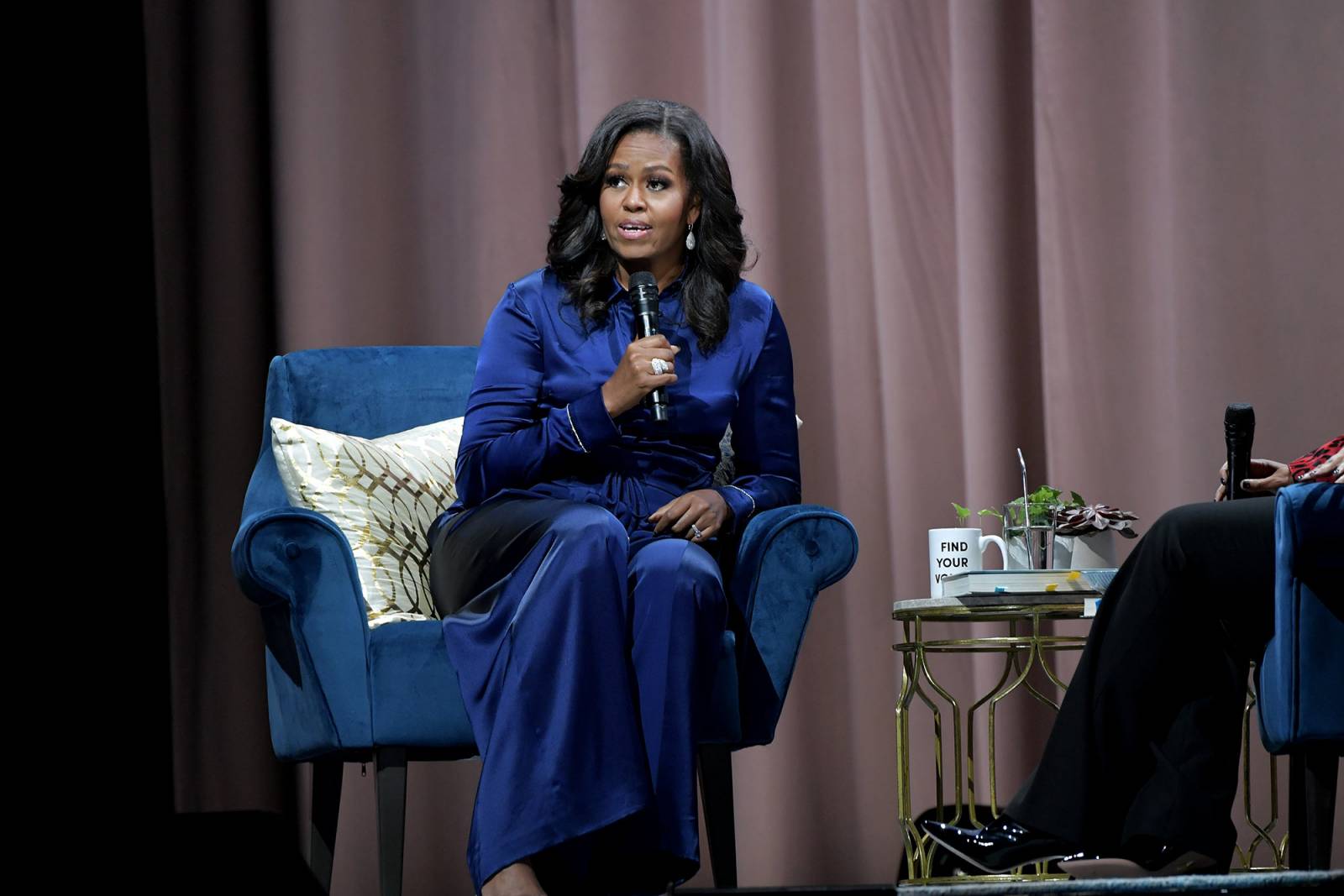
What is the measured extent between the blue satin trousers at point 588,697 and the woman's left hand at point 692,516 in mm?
157

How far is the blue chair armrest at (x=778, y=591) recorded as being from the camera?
82.9 inches

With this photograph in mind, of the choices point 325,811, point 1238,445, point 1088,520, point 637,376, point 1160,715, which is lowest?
point 325,811

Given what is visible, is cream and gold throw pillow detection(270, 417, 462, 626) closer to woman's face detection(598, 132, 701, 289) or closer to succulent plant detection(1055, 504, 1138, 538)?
woman's face detection(598, 132, 701, 289)

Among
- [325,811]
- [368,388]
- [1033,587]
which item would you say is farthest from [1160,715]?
[368,388]

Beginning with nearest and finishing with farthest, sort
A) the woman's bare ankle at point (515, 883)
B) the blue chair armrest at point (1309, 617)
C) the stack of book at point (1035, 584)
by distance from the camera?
the woman's bare ankle at point (515, 883) < the blue chair armrest at point (1309, 617) < the stack of book at point (1035, 584)

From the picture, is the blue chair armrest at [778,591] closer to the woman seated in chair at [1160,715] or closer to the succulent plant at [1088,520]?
the woman seated in chair at [1160,715]

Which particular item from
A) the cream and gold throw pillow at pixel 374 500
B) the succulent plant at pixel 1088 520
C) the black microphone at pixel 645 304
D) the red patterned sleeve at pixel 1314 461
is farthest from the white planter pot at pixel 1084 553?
the cream and gold throw pillow at pixel 374 500

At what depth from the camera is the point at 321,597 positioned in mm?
2025

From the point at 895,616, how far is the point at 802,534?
1.30 feet

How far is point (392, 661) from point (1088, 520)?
1.15m

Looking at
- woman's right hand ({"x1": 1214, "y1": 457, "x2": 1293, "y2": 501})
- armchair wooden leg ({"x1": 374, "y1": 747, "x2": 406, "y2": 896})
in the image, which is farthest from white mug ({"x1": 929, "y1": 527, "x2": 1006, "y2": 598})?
armchair wooden leg ({"x1": 374, "y1": 747, "x2": 406, "y2": 896})

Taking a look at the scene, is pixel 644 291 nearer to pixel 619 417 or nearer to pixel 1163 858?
pixel 619 417

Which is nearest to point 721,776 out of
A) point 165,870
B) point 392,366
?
point 392,366

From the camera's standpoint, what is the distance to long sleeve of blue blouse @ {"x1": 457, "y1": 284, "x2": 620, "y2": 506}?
2.10 metres
